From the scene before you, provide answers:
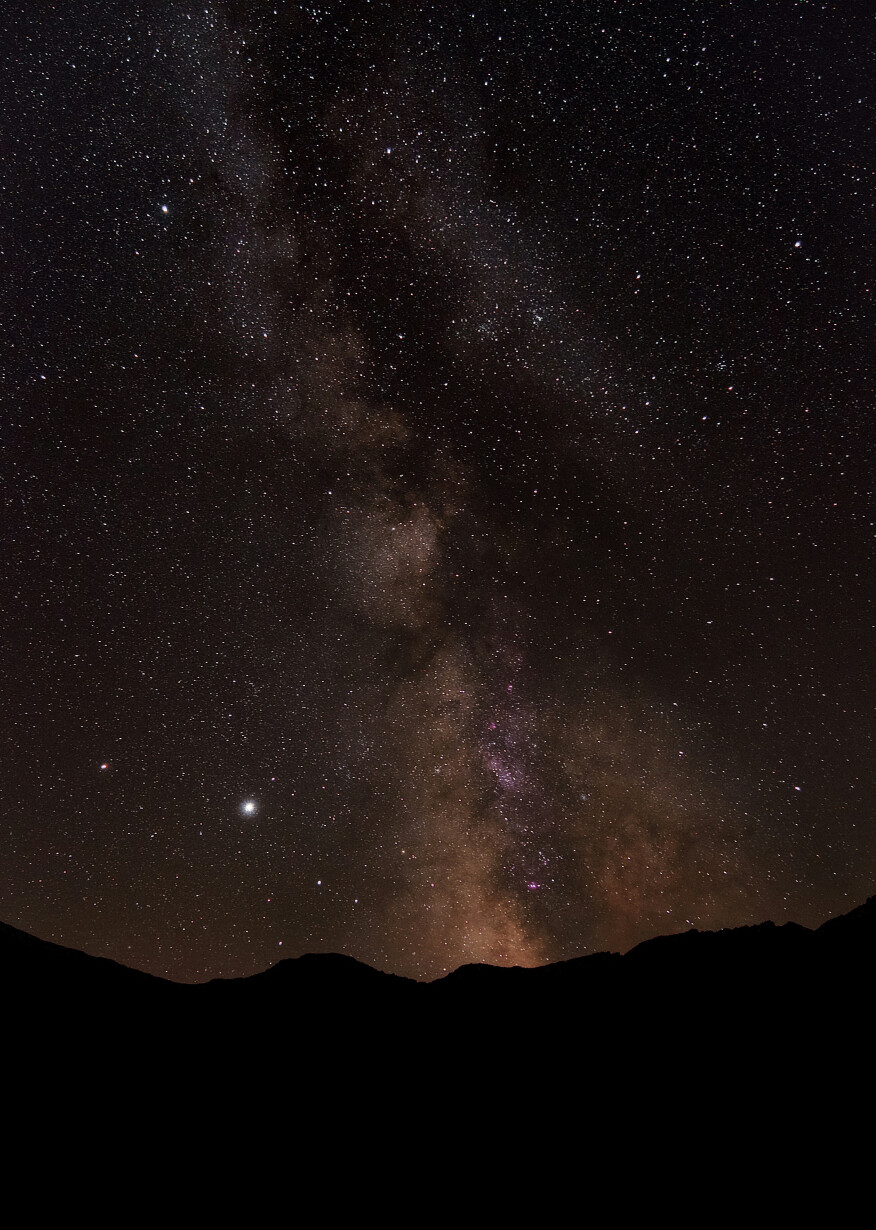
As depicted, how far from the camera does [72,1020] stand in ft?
24.4

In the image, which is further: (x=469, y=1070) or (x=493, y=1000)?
(x=493, y=1000)

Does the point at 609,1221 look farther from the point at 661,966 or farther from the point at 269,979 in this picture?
the point at 269,979

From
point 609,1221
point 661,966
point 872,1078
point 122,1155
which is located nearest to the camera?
point 609,1221

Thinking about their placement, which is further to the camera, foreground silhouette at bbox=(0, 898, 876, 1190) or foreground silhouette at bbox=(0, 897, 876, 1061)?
foreground silhouette at bbox=(0, 897, 876, 1061)

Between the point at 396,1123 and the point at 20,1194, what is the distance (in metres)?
4.05

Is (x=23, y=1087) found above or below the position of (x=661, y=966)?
below

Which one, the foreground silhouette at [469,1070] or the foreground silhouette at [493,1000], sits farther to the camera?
the foreground silhouette at [493,1000]

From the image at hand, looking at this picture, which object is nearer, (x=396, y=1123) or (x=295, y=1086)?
(x=396, y=1123)

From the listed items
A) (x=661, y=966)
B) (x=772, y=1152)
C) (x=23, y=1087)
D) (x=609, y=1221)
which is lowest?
(x=609, y=1221)

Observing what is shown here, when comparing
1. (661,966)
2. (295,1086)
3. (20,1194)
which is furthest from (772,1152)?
(20,1194)

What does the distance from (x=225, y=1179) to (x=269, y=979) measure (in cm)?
407

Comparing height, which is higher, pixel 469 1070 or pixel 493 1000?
pixel 493 1000

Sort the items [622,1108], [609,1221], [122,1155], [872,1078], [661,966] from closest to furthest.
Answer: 1. [609,1221]
2. [122,1155]
3. [872,1078]
4. [622,1108]
5. [661,966]

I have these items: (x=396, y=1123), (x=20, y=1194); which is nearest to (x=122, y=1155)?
(x=20, y=1194)
